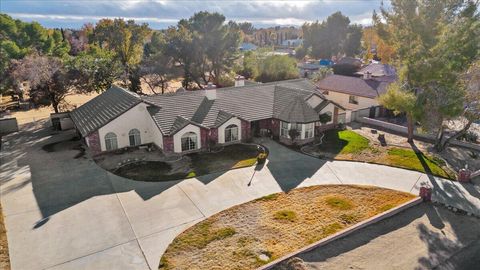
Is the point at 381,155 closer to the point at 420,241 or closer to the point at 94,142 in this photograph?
the point at 420,241

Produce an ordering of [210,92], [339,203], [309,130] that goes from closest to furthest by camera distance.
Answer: [339,203]
[309,130]
[210,92]

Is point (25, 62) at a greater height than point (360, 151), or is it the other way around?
point (25, 62)

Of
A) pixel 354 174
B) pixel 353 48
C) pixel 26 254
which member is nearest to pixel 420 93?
pixel 354 174

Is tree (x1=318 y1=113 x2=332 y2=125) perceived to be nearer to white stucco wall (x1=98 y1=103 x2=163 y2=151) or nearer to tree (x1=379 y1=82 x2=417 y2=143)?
tree (x1=379 y1=82 x2=417 y2=143)

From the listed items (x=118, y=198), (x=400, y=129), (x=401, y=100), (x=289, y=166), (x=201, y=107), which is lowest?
A: (x=118, y=198)

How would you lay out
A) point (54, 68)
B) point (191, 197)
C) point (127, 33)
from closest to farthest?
point (191, 197) < point (54, 68) < point (127, 33)

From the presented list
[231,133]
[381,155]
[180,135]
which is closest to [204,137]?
[180,135]

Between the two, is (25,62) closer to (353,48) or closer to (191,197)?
(191,197)
